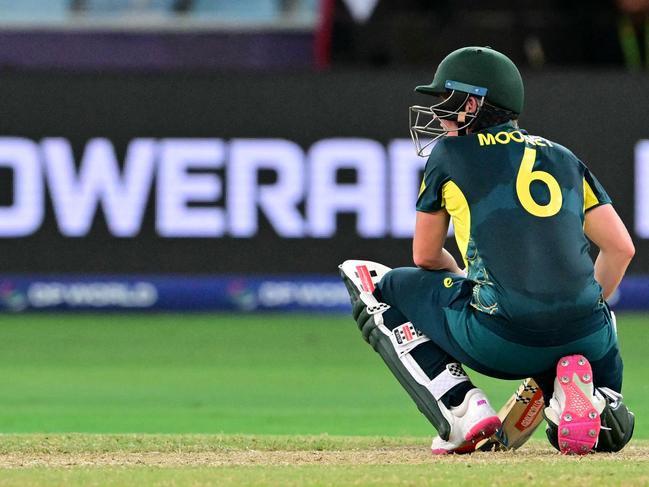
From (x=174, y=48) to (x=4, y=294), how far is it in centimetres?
381

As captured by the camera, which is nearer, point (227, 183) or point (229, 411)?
point (229, 411)

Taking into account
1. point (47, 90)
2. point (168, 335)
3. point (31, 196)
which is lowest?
point (168, 335)

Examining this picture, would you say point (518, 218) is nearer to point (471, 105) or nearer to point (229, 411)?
point (471, 105)

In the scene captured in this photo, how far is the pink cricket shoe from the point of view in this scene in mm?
6309

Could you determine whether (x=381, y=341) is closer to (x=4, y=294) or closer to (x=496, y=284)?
(x=496, y=284)

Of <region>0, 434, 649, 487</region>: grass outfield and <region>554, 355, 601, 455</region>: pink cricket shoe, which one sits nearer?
<region>0, 434, 649, 487</region>: grass outfield

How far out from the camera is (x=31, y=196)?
14570 mm

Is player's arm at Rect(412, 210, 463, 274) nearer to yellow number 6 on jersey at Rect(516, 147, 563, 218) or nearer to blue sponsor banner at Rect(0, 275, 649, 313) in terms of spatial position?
yellow number 6 on jersey at Rect(516, 147, 563, 218)

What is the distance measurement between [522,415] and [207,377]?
173 inches

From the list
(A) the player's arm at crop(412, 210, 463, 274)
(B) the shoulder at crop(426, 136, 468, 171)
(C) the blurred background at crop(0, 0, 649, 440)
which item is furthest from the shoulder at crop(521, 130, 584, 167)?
(C) the blurred background at crop(0, 0, 649, 440)

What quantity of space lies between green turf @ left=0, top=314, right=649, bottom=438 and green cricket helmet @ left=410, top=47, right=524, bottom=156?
2240 millimetres

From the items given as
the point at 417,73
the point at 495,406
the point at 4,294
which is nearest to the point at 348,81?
the point at 417,73

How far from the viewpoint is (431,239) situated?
6477 millimetres

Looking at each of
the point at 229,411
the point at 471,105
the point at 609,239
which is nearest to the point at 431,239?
the point at 471,105
